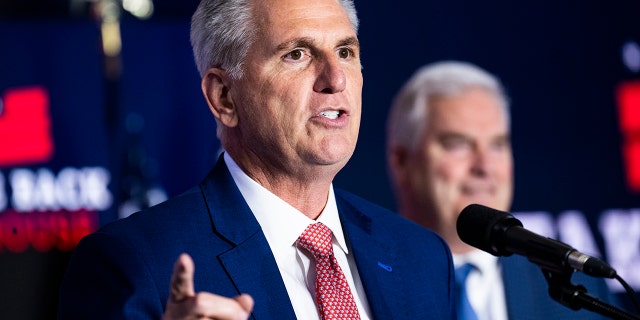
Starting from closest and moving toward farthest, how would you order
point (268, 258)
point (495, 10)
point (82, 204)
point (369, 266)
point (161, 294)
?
1. point (161, 294)
2. point (268, 258)
3. point (369, 266)
4. point (82, 204)
5. point (495, 10)

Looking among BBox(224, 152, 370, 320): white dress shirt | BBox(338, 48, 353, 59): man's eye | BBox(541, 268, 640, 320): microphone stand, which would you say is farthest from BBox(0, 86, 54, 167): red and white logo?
BBox(541, 268, 640, 320): microphone stand

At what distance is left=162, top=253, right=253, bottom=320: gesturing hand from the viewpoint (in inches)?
65.0

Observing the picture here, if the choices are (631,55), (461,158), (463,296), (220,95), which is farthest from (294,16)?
(631,55)

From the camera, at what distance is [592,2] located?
178 inches

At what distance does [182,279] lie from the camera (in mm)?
1672

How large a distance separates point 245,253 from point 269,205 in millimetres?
156

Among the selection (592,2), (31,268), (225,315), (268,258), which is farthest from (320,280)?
(592,2)

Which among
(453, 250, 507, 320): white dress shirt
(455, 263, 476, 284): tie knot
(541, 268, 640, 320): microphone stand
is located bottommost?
(453, 250, 507, 320): white dress shirt

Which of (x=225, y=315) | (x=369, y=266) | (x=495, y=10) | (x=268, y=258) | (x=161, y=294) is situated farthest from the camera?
(x=495, y=10)

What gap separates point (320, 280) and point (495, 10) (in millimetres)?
2580

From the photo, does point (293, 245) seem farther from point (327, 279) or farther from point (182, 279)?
point (182, 279)

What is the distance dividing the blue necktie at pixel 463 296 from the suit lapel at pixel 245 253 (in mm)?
996

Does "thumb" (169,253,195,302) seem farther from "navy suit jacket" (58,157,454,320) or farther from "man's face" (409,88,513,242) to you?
"man's face" (409,88,513,242)

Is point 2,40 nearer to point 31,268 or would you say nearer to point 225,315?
point 31,268
